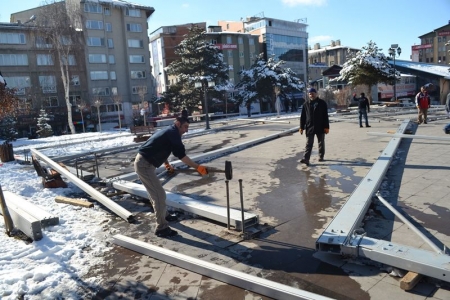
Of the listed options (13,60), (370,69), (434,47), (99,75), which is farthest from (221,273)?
(434,47)

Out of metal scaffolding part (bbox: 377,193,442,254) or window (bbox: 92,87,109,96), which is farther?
window (bbox: 92,87,109,96)

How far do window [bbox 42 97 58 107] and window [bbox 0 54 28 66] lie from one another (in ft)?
14.9

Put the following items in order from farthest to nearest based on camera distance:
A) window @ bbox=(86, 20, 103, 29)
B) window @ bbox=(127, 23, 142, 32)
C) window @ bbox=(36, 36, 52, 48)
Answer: window @ bbox=(127, 23, 142, 32)
window @ bbox=(86, 20, 103, 29)
window @ bbox=(36, 36, 52, 48)

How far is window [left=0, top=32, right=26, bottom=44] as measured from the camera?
3734 cm

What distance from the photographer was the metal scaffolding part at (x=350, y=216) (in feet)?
12.7

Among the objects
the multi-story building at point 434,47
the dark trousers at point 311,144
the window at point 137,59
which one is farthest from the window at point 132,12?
the multi-story building at point 434,47

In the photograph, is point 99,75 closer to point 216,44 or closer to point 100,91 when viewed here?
point 100,91

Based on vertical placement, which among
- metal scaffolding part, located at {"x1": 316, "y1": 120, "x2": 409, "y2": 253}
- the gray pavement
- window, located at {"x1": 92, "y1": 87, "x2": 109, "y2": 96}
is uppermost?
window, located at {"x1": 92, "y1": 87, "x2": 109, "y2": 96}

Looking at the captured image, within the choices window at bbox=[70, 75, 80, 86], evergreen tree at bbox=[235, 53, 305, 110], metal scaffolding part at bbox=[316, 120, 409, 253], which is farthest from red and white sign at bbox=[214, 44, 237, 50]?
metal scaffolding part at bbox=[316, 120, 409, 253]

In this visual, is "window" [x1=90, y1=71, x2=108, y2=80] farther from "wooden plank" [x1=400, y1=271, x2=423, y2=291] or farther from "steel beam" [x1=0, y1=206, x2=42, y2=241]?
"wooden plank" [x1=400, y1=271, x2=423, y2=291]

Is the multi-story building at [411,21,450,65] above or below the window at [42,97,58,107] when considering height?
above

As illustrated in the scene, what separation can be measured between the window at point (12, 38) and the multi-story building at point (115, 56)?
15.2ft

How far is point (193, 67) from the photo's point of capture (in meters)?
37.1

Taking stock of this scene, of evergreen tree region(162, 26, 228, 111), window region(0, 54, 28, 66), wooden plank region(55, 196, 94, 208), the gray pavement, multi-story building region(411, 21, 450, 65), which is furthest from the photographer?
multi-story building region(411, 21, 450, 65)
